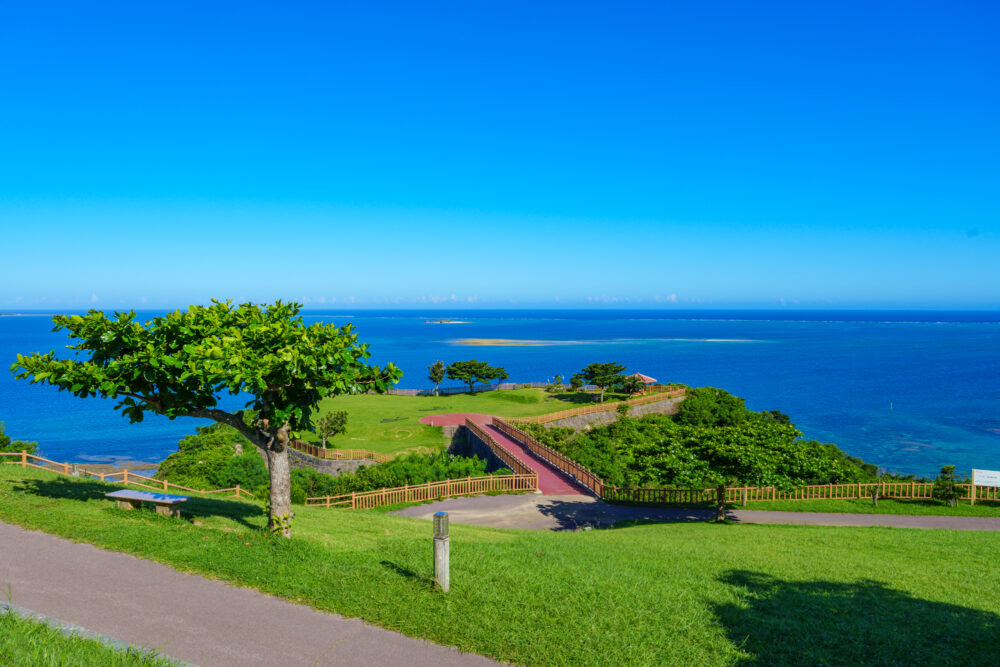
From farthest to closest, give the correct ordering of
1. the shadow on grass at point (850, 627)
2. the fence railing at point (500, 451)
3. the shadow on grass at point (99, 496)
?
the fence railing at point (500, 451) < the shadow on grass at point (99, 496) < the shadow on grass at point (850, 627)

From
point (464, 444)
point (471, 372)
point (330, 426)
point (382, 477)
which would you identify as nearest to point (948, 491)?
point (382, 477)

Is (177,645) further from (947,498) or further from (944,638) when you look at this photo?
(947,498)

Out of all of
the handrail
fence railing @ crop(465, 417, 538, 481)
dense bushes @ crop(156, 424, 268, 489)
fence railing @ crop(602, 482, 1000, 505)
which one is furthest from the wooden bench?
fence railing @ crop(602, 482, 1000, 505)

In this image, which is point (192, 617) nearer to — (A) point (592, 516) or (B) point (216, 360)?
→ (B) point (216, 360)

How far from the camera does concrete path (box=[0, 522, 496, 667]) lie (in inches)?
286

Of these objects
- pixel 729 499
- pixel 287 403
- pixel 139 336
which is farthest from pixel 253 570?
pixel 729 499

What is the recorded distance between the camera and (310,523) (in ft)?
47.2

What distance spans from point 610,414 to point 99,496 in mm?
40503

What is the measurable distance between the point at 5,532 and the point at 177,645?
22.9 feet

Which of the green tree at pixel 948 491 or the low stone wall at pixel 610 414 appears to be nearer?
the green tree at pixel 948 491

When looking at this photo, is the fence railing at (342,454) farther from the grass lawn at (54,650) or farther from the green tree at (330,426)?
the grass lawn at (54,650)

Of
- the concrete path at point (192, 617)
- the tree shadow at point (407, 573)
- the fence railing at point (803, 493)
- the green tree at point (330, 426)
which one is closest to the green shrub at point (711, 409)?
the fence railing at point (803, 493)

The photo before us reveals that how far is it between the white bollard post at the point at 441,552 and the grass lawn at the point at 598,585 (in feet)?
0.93

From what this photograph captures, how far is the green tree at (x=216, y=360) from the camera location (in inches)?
412
